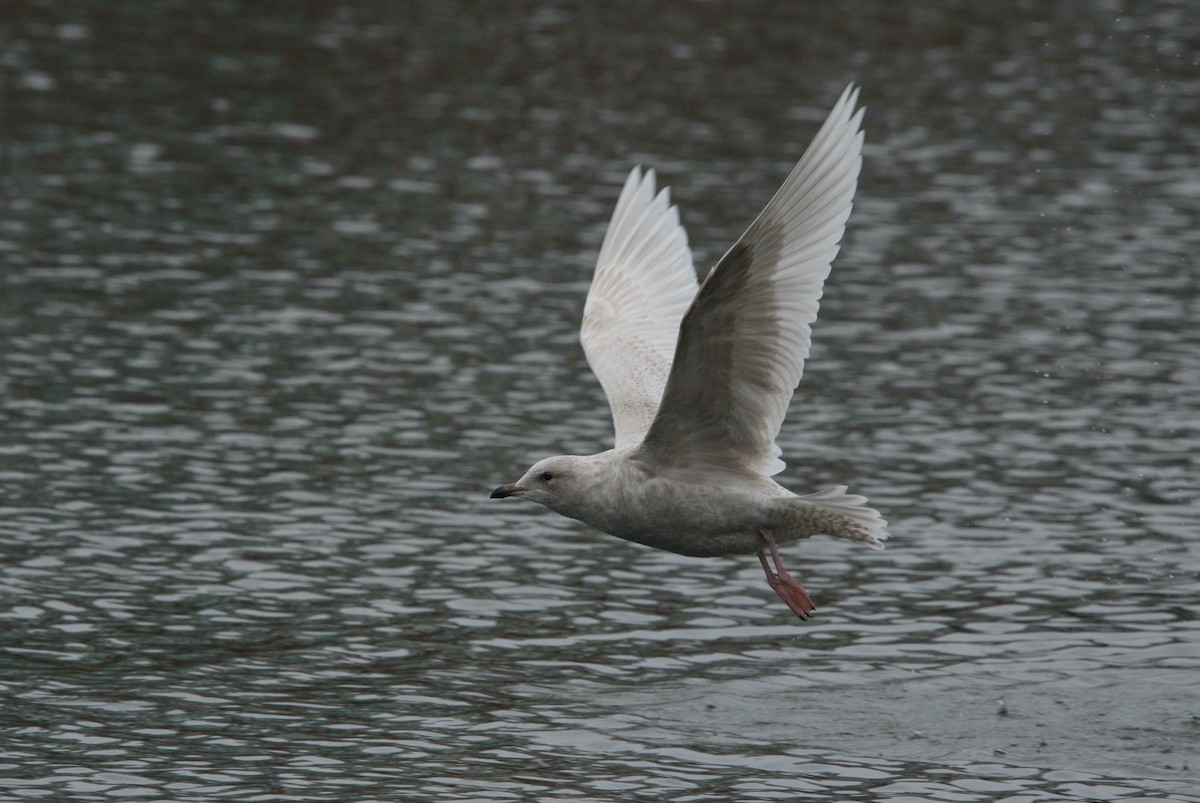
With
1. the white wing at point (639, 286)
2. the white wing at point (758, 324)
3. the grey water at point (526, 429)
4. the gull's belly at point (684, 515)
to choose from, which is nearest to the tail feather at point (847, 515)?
the gull's belly at point (684, 515)

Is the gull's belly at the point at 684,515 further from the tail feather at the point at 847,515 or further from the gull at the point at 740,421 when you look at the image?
the tail feather at the point at 847,515

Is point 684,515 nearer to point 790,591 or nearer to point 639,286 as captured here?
point 790,591

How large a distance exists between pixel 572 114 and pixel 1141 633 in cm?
2107

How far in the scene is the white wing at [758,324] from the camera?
1091 cm

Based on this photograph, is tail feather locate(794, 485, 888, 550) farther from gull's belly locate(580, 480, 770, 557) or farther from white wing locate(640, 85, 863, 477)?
white wing locate(640, 85, 863, 477)

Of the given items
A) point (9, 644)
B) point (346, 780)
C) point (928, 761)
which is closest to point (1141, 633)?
point (928, 761)

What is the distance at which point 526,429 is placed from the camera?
19.8 m

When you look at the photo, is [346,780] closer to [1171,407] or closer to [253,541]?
[253,541]

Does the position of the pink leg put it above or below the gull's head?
below

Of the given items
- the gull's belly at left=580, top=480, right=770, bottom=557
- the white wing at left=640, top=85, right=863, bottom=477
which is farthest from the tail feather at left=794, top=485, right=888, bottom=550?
the white wing at left=640, top=85, right=863, bottom=477

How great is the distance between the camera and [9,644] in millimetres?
14469

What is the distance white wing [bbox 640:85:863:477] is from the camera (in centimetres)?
1091

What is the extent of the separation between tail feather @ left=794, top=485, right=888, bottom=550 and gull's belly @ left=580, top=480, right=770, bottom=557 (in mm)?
323

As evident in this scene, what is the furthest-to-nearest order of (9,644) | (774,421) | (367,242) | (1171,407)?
1. (367,242)
2. (1171,407)
3. (9,644)
4. (774,421)
